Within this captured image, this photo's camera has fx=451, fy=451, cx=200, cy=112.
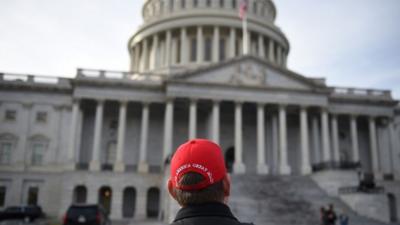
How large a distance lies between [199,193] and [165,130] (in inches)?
1735

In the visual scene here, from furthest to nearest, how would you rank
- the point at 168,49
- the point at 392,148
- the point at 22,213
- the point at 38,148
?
the point at 168,49, the point at 392,148, the point at 38,148, the point at 22,213

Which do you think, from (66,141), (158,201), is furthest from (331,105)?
(66,141)

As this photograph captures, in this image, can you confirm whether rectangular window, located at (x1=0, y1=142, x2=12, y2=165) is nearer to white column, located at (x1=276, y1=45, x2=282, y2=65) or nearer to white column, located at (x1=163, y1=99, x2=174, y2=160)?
white column, located at (x1=163, y1=99, x2=174, y2=160)

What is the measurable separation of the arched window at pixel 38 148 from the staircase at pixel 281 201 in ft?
72.6

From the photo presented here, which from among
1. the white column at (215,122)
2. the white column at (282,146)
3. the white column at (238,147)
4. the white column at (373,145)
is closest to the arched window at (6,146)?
the white column at (215,122)

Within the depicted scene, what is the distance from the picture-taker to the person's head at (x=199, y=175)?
319 centimetres

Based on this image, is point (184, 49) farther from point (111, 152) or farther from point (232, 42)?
point (111, 152)

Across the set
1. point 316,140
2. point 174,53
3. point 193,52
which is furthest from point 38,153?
point 316,140

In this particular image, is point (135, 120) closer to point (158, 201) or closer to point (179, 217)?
point (158, 201)

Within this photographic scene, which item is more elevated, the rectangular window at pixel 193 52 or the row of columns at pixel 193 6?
the row of columns at pixel 193 6

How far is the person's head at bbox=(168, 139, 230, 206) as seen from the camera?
10.5ft

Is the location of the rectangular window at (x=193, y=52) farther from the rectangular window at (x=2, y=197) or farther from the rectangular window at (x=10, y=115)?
the rectangular window at (x=2, y=197)

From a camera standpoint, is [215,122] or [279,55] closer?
[215,122]

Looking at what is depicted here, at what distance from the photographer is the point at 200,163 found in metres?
3.20
